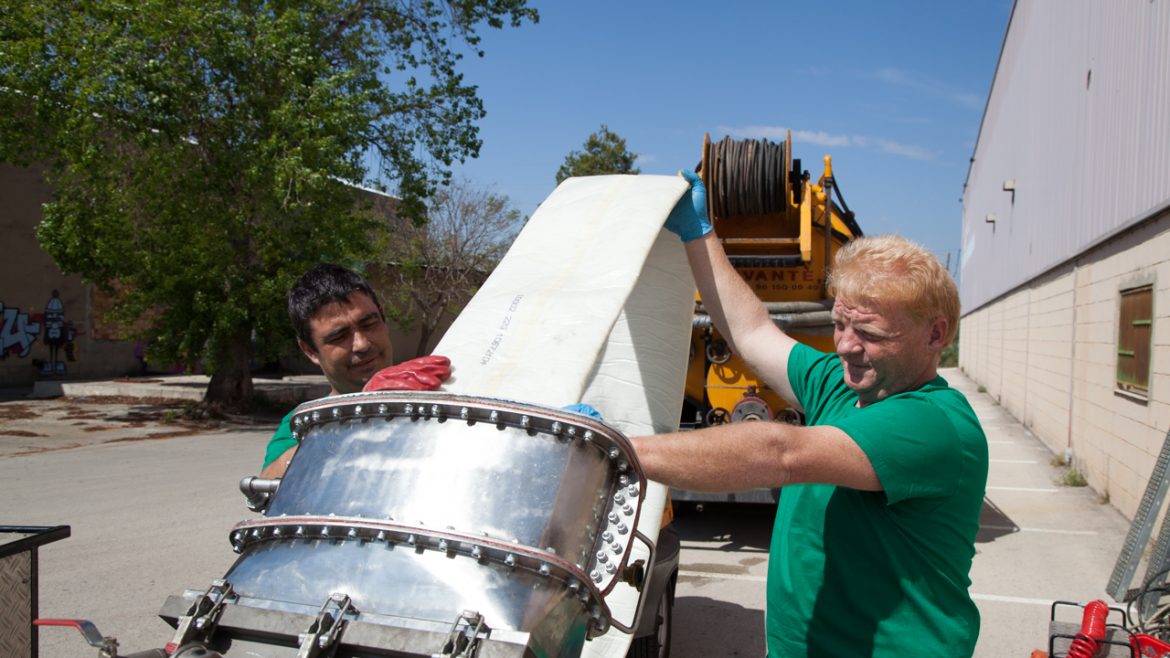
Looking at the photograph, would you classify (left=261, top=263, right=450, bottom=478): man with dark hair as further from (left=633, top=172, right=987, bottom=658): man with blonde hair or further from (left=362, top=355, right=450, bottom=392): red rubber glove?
(left=633, top=172, right=987, bottom=658): man with blonde hair

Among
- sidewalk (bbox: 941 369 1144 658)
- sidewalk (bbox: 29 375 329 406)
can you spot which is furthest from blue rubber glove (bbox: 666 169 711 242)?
sidewalk (bbox: 29 375 329 406)

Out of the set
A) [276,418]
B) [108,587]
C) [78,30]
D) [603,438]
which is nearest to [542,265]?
[603,438]

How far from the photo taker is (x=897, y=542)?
1.98 meters

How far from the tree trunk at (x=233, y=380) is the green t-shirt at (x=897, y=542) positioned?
17114 millimetres

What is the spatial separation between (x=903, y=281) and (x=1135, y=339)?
8418mm

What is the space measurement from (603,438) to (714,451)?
0.75ft

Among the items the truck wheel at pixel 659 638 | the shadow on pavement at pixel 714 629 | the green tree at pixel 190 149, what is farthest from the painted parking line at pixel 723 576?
the green tree at pixel 190 149

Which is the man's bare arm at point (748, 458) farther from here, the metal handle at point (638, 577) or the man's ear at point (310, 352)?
the man's ear at point (310, 352)

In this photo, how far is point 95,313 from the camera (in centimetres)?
2438

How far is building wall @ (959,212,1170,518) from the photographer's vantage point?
311 inches

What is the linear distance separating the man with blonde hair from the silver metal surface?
0.17m

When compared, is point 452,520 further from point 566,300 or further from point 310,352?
point 310,352

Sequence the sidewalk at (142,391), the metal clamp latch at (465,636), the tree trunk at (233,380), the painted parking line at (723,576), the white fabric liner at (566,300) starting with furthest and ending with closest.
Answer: the sidewalk at (142,391) < the tree trunk at (233,380) < the painted parking line at (723,576) < the white fabric liner at (566,300) < the metal clamp latch at (465,636)

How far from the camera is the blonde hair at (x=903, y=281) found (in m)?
1.98
